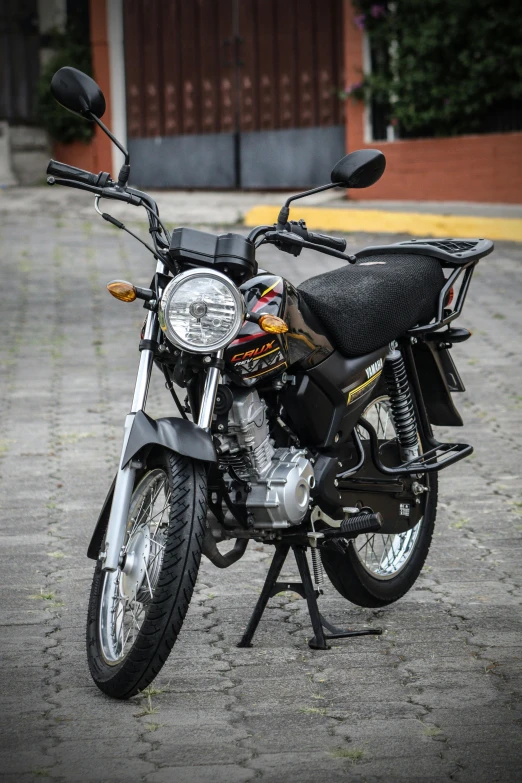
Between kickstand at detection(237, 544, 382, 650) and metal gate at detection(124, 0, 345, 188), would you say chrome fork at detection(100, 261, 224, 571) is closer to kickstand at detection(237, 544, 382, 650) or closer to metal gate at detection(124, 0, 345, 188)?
kickstand at detection(237, 544, 382, 650)

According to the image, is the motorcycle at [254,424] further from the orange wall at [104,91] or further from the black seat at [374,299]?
the orange wall at [104,91]

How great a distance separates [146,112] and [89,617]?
13.1m

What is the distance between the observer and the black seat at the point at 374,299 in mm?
3836

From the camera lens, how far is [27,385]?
7.82 meters

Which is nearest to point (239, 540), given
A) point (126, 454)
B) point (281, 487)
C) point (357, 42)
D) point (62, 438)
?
point (281, 487)

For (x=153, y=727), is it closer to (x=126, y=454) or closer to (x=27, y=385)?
(x=126, y=454)

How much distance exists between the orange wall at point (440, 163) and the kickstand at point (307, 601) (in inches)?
349

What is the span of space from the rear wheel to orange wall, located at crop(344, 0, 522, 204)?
8.28 m

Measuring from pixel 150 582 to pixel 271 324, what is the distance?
0.77 metres

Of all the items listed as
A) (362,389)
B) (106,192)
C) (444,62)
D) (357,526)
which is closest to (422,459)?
(362,389)

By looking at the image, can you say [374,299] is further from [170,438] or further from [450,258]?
[170,438]

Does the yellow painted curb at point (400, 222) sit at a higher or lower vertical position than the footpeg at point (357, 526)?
higher

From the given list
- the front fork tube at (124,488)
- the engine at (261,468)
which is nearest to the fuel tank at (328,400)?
the engine at (261,468)

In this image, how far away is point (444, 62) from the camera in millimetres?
12789
